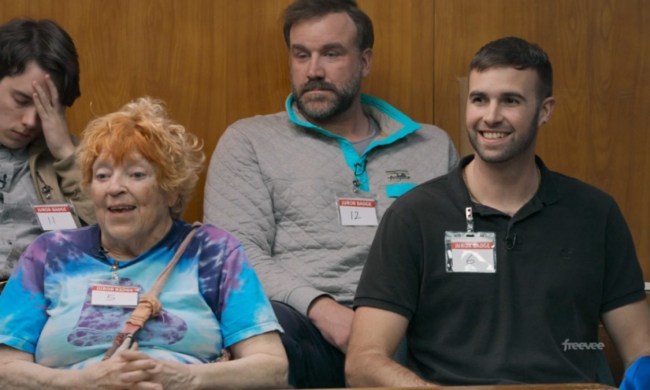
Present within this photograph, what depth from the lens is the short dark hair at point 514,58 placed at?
2883mm

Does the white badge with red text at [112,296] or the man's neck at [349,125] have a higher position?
the man's neck at [349,125]

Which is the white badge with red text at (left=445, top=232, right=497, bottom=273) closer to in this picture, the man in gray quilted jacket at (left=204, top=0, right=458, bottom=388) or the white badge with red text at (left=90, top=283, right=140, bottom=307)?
the man in gray quilted jacket at (left=204, top=0, right=458, bottom=388)

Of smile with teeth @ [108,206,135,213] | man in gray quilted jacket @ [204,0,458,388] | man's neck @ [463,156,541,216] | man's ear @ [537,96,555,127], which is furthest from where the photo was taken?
man in gray quilted jacket @ [204,0,458,388]

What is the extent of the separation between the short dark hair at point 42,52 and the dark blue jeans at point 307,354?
999mm

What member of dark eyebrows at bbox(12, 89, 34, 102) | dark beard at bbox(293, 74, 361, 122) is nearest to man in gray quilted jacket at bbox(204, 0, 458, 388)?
→ dark beard at bbox(293, 74, 361, 122)

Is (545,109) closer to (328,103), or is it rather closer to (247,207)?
(328,103)

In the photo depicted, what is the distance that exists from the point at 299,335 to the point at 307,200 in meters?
0.54

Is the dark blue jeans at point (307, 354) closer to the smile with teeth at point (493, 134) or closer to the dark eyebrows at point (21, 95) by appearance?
the smile with teeth at point (493, 134)

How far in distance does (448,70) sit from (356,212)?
89 centimetres

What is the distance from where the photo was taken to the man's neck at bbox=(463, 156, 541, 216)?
2.81 meters

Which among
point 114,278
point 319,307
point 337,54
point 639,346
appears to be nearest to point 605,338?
point 639,346

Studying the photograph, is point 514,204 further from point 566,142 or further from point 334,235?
point 566,142

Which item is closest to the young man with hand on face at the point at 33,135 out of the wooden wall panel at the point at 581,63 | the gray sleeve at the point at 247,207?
the gray sleeve at the point at 247,207

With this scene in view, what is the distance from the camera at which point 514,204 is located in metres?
2.82
